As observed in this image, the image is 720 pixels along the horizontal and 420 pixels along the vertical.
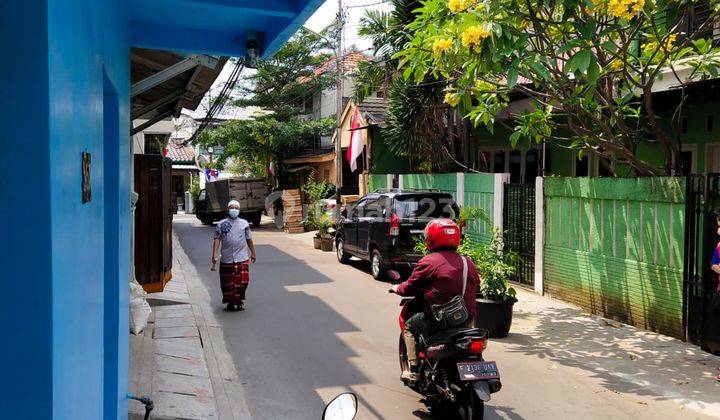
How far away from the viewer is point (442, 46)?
6.43 metres

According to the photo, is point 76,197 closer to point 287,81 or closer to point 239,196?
point 239,196

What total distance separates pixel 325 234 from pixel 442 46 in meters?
12.5

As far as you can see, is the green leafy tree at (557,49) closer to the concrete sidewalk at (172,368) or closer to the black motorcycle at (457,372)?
the black motorcycle at (457,372)

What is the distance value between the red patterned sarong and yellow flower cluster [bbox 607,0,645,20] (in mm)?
6216

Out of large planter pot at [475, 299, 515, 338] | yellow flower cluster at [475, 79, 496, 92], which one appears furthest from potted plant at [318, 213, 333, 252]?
large planter pot at [475, 299, 515, 338]

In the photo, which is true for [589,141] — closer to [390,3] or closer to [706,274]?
[706,274]

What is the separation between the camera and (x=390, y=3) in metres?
14.2

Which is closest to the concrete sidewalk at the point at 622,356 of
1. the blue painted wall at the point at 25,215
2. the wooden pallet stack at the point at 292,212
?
the blue painted wall at the point at 25,215

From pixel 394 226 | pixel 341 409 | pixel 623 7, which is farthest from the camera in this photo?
pixel 394 226

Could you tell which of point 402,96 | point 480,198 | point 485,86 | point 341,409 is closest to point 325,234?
point 402,96

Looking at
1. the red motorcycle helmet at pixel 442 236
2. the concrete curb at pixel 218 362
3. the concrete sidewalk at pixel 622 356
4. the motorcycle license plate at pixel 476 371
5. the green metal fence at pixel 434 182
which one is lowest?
the concrete curb at pixel 218 362

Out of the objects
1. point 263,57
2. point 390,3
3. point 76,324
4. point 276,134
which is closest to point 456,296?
point 263,57

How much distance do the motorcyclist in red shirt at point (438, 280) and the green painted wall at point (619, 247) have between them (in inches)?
157

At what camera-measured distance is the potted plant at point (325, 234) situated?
18.2 m
